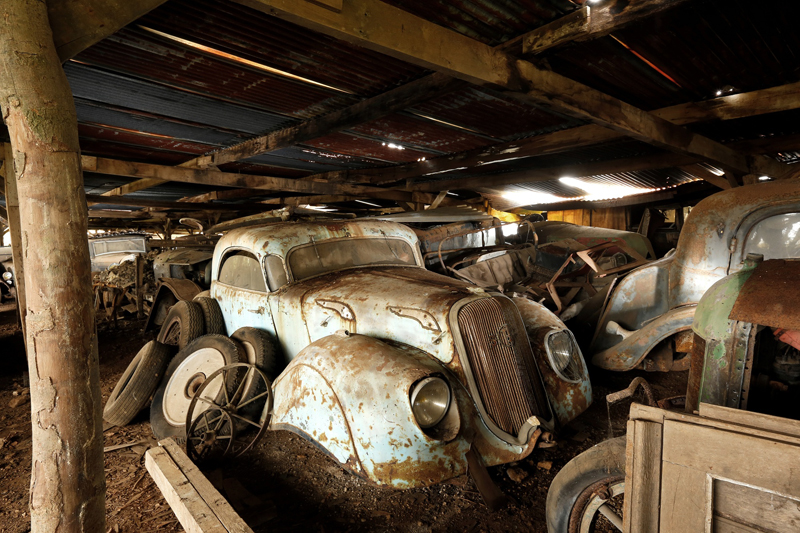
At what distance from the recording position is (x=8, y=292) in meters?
11.5

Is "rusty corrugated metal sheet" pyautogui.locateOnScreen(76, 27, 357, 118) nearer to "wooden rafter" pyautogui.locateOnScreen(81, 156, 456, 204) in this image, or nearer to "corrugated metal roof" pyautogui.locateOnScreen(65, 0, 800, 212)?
"corrugated metal roof" pyautogui.locateOnScreen(65, 0, 800, 212)


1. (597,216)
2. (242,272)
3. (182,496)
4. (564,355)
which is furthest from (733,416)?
(597,216)

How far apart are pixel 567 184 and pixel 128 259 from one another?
984 centimetres

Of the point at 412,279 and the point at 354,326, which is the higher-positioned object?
the point at 412,279

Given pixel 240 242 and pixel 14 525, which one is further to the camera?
pixel 240 242

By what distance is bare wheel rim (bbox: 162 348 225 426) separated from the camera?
373cm

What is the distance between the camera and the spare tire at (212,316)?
15.1ft

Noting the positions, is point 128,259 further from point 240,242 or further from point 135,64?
point 135,64

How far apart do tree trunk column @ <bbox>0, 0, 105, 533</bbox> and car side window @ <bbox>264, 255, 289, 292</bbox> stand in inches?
87.5

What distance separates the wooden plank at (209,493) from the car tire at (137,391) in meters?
1.25

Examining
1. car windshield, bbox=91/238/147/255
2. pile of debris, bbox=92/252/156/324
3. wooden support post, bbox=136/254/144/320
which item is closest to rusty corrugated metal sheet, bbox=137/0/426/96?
wooden support post, bbox=136/254/144/320

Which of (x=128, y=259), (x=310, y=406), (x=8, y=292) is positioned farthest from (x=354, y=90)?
(x=8, y=292)

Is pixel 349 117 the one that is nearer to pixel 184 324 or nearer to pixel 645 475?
pixel 184 324

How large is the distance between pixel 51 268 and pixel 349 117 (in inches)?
117
